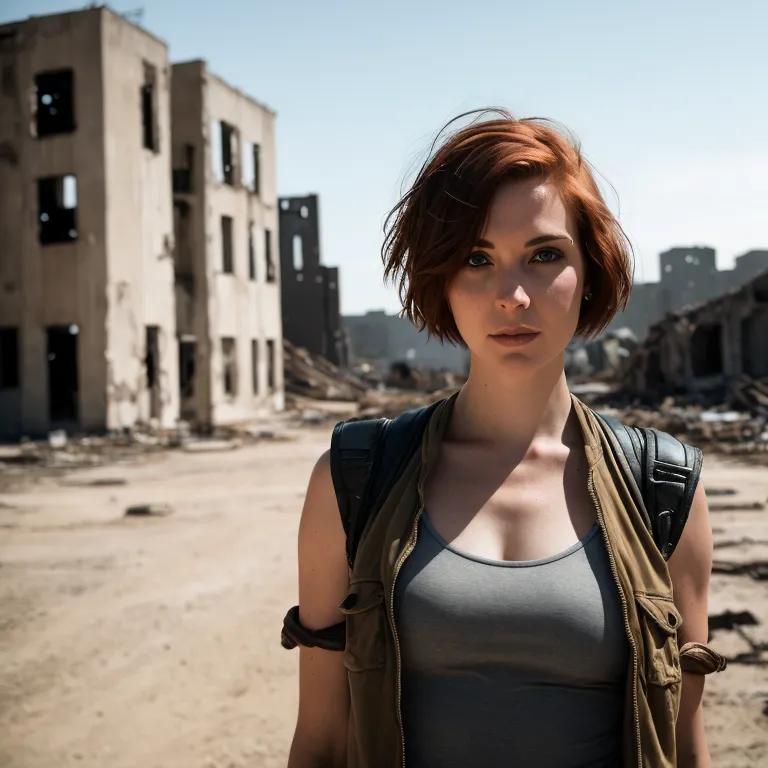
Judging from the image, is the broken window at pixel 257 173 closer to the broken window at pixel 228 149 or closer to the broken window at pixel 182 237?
the broken window at pixel 228 149

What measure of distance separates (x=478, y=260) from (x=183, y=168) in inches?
880

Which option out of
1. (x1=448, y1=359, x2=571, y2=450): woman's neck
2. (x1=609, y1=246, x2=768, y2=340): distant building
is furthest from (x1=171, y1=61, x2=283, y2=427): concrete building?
(x1=609, y1=246, x2=768, y2=340): distant building

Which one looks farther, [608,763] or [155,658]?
[155,658]

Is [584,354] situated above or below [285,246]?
below

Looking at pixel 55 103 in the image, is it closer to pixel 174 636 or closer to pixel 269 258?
pixel 269 258

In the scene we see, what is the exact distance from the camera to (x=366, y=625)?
150cm

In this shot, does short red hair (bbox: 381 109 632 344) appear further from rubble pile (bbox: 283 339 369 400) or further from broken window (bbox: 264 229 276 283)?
rubble pile (bbox: 283 339 369 400)

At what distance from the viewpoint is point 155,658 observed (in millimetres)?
4566

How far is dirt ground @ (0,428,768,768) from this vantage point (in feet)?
11.8

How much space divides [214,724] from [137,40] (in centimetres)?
1759

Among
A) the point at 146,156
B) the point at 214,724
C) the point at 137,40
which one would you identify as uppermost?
the point at 137,40

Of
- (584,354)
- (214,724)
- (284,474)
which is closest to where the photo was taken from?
(214,724)

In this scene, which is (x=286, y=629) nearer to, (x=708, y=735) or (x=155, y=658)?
(x=708, y=735)

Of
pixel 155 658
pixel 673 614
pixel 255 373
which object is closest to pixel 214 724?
pixel 155 658
